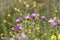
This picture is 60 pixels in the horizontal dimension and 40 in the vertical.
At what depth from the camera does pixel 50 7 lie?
15.5ft

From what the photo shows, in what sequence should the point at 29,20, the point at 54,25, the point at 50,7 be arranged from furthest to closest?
the point at 50,7 < the point at 29,20 < the point at 54,25

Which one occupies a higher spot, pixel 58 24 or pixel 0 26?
pixel 0 26

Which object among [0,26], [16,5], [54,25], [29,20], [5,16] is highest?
[16,5]

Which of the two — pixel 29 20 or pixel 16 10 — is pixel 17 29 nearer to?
pixel 29 20

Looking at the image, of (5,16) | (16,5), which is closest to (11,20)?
(5,16)

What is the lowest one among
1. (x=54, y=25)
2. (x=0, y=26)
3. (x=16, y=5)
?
(x=54, y=25)

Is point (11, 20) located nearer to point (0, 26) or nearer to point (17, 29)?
point (0, 26)

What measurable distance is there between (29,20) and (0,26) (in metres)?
0.78

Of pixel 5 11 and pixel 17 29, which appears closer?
pixel 17 29

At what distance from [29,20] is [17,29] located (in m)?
0.32

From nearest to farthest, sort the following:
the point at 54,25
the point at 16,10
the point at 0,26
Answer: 1. the point at 54,25
2. the point at 0,26
3. the point at 16,10

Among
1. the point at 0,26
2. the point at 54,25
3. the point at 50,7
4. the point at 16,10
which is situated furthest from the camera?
the point at 50,7

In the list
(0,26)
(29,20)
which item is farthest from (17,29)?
(0,26)

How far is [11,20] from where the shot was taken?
4.42 meters
